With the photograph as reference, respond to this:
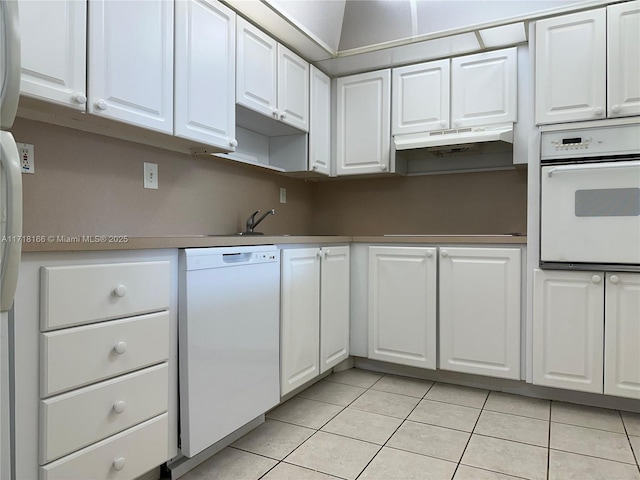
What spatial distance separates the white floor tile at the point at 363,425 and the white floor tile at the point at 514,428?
16.0 inches

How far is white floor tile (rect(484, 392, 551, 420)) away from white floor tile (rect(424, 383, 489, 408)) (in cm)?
5

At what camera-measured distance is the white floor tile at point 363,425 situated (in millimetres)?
1974

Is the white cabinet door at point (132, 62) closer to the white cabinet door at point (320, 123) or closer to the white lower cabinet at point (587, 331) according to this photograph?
the white cabinet door at point (320, 123)

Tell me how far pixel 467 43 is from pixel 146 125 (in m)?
1.91

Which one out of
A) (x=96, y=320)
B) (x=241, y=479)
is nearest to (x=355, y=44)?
(x=96, y=320)

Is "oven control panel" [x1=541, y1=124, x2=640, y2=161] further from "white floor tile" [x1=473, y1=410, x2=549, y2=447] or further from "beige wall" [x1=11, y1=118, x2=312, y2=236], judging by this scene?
"beige wall" [x1=11, y1=118, x2=312, y2=236]

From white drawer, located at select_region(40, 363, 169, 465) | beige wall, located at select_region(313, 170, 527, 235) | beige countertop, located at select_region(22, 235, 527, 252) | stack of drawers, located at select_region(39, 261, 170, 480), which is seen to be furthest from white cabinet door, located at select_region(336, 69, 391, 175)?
white drawer, located at select_region(40, 363, 169, 465)

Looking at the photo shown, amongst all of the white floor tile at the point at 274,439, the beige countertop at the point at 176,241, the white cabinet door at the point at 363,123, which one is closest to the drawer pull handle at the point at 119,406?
the beige countertop at the point at 176,241

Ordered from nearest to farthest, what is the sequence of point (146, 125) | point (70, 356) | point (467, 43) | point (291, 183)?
point (70, 356)
point (146, 125)
point (467, 43)
point (291, 183)

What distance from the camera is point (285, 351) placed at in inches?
83.6

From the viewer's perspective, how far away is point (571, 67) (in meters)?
2.27

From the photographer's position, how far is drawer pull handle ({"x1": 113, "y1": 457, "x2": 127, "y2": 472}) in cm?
131

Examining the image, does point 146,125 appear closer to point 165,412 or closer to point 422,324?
point 165,412

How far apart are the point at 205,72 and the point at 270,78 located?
0.56 m
